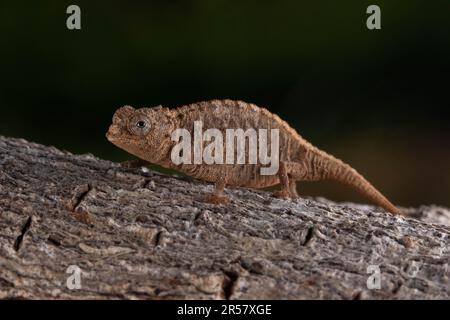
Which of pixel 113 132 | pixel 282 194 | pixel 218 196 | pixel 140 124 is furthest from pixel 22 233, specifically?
pixel 282 194

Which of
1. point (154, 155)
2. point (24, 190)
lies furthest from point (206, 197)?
point (24, 190)

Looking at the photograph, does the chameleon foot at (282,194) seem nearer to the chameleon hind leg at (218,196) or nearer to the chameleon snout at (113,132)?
the chameleon hind leg at (218,196)

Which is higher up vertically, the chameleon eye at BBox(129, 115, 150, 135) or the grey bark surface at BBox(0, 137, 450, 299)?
the chameleon eye at BBox(129, 115, 150, 135)

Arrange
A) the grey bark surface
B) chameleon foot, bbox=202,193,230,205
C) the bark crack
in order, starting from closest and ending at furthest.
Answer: the grey bark surface, the bark crack, chameleon foot, bbox=202,193,230,205

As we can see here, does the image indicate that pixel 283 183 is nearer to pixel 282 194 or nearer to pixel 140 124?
pixel 282 194

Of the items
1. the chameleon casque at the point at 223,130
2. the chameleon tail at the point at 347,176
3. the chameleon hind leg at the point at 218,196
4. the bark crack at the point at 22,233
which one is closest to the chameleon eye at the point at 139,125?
the chameleon casque at the point at 223,130

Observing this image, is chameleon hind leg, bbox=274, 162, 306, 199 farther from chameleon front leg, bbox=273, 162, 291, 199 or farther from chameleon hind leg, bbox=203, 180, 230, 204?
chameleon hind leg, bbox=203, 180, 230, 204

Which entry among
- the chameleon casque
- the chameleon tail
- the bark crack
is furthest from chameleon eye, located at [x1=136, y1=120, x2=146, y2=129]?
the chameleon tail
